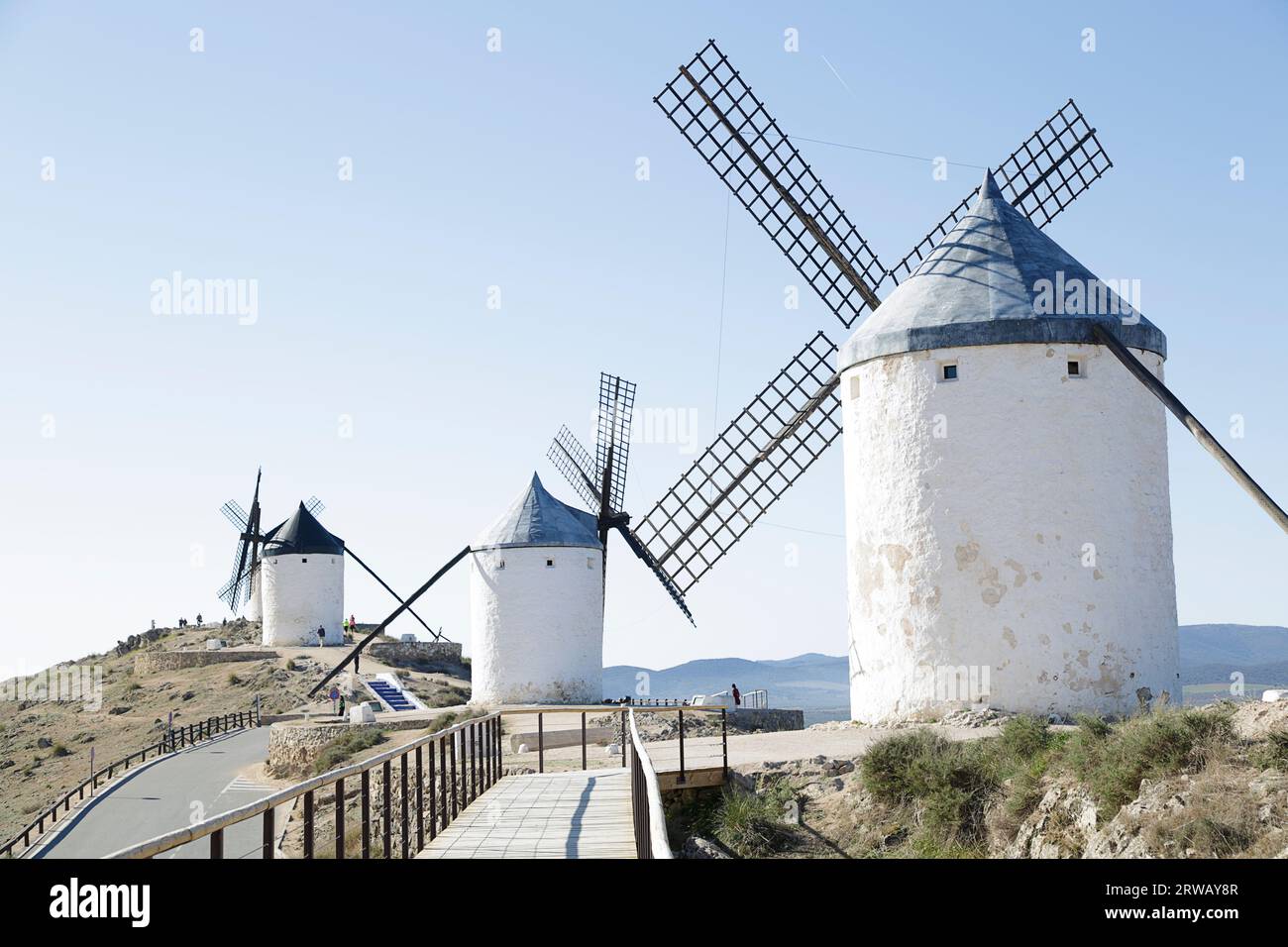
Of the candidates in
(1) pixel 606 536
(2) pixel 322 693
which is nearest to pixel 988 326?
(1) pixel 606 536

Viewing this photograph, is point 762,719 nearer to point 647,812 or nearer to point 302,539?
point 647,812

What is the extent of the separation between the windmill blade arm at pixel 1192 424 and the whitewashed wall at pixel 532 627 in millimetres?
Result: 16989

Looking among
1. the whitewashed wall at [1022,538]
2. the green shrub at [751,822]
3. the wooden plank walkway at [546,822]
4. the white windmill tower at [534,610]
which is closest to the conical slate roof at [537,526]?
the white windmill tower at [534,610]

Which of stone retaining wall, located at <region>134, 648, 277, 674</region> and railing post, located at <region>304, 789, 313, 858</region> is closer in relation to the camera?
railing post, located at <region>304, 789, 313, 858</region>

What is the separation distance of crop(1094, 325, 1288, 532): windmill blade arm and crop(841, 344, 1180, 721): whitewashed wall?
13.3 inches

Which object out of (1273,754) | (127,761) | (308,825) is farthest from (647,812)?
(127,761)

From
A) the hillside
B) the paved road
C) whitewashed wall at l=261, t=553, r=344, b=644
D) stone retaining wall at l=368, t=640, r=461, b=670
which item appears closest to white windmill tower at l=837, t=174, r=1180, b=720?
the paved road

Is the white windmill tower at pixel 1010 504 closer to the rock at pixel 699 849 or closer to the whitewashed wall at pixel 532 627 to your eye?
the rock at pixel 699 849

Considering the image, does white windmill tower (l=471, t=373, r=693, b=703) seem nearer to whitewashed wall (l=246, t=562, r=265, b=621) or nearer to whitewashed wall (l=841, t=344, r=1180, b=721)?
whitewashed wall (l=841, t=344, r=1180, b=721)

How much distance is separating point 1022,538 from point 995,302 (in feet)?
9.72

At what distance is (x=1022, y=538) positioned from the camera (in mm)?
16234

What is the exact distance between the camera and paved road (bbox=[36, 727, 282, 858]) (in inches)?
839
